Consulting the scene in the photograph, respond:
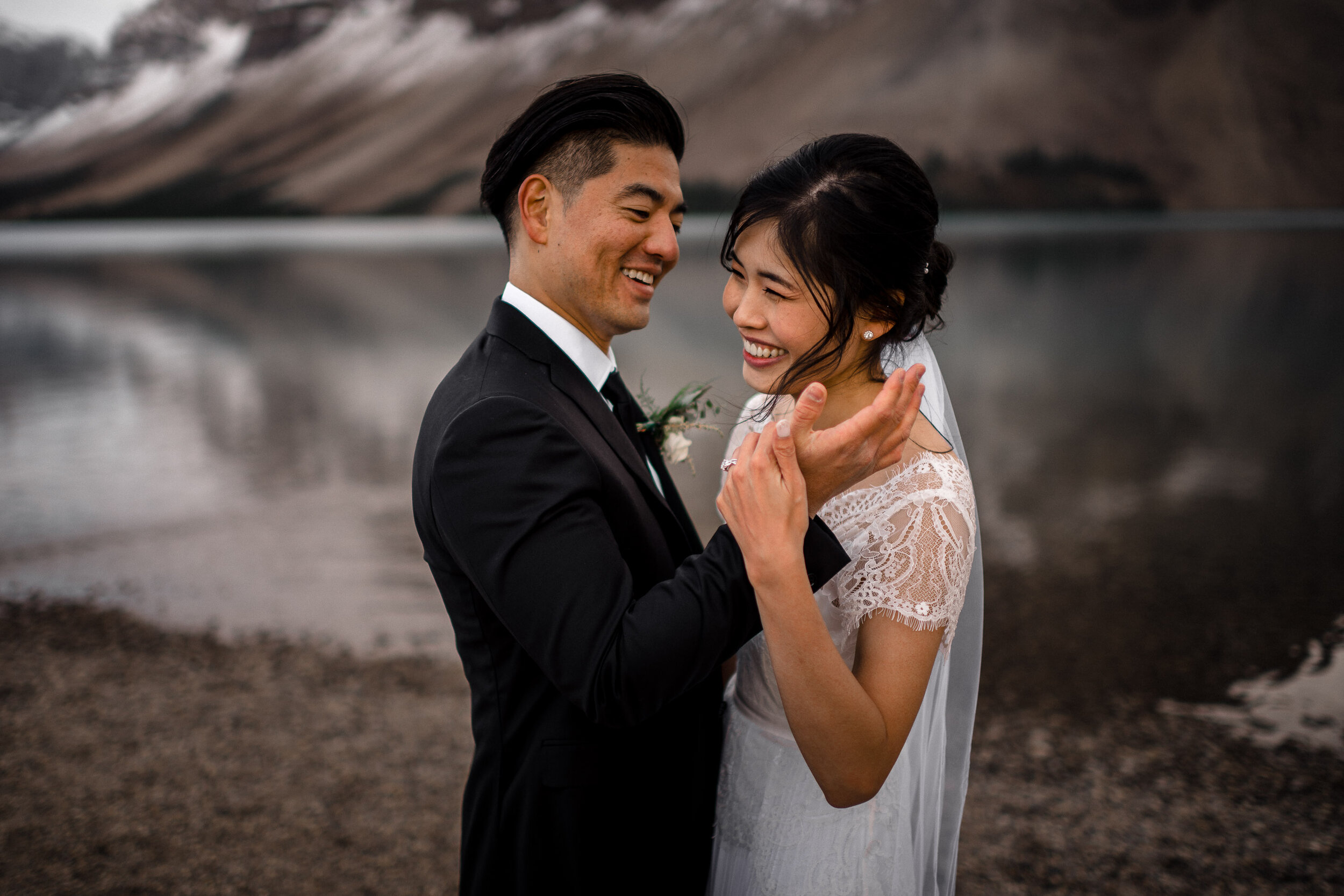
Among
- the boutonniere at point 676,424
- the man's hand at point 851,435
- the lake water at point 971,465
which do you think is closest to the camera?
the man's hand at point 851,435

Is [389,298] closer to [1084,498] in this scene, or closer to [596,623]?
[1084,498]

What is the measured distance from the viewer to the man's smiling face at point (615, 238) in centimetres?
169

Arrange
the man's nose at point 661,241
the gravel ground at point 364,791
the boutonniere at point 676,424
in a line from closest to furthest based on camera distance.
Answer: the man's nose at point 661,241 < the boutonniere at point 676,424 < the gravel ground at point 364,791

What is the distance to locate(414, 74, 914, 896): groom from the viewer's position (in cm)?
126

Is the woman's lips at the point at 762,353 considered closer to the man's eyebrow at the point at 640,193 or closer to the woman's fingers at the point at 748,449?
the man's eyebrow at the point at 640,193

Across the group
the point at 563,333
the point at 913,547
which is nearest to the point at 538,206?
the point at 563,333

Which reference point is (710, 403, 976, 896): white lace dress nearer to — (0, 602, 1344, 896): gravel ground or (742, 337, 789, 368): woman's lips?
(742, 337, 789, 368): woman's lips

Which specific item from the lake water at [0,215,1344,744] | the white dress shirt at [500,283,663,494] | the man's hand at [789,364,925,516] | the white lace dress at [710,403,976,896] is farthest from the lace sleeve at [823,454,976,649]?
the lake water at [0,215,1344,744]

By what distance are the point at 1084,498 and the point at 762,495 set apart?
346 inches

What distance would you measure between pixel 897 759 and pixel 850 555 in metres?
0.49

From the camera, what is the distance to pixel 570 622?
1.25 metres

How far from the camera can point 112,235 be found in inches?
3406

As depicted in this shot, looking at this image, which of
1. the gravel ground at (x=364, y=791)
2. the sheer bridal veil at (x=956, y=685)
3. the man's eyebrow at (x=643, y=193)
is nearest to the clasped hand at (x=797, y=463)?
the man's eyebrow at (x=643, y=193)

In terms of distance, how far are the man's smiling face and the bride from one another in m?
0.18
